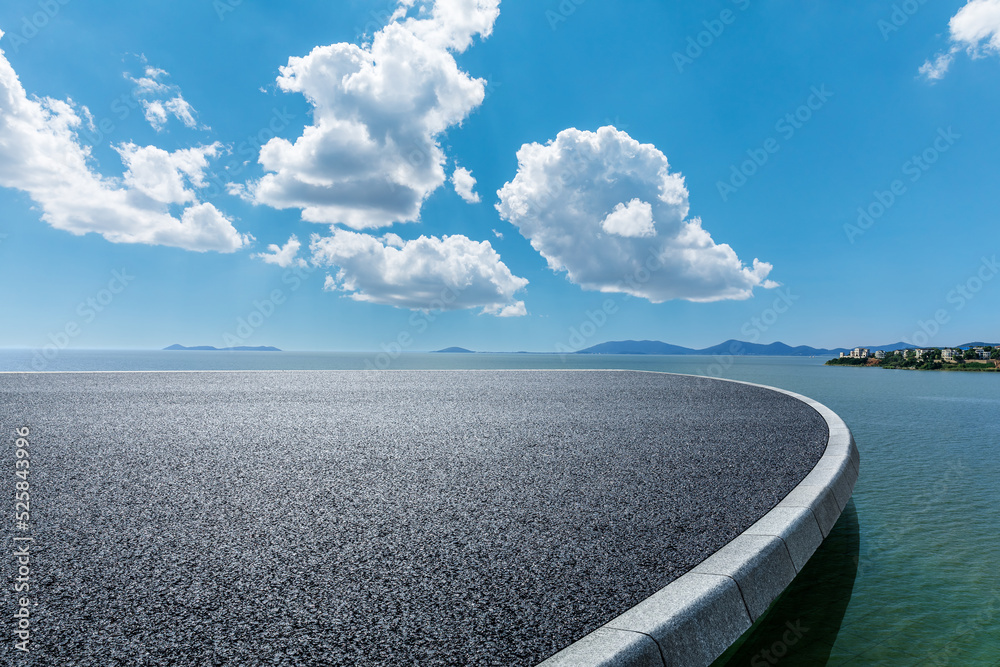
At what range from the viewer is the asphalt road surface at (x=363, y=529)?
2748mm

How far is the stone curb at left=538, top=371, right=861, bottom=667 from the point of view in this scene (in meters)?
2.63

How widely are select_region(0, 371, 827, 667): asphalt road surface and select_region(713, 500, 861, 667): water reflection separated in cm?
89

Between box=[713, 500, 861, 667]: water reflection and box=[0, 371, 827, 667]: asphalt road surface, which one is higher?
box=[0, 371, 827, 667]: asphalt road surface

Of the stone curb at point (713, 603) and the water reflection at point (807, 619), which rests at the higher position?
the stone curb at point (713, 603)

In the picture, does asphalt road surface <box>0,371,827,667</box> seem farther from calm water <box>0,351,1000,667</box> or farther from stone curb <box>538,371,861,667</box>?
calm water <box>0,351,1000,667</box>

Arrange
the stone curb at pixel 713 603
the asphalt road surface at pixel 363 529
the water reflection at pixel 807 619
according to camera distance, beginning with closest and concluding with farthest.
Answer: the stone curb at pixel 713 603, the asphalt road surface at pixel 363 529, the water reflection at pixel 807 619

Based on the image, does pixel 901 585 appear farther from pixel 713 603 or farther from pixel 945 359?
pixel 945 359

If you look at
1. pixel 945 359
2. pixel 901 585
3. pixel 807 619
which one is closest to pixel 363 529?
pixel 807 619

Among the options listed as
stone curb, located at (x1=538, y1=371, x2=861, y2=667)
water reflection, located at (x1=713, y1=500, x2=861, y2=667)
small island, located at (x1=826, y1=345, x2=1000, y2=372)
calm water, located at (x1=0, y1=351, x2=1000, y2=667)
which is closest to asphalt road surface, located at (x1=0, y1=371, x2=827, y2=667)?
stone curb, located at (x1=538, y1=371, x2=861, y2=667)

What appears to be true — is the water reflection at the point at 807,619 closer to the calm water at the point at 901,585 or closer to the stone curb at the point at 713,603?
the calm water at the point at 901,585

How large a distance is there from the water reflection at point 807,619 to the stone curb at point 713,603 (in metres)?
0.63

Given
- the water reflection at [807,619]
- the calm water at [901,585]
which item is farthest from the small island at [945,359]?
the water reflection at [807,619]

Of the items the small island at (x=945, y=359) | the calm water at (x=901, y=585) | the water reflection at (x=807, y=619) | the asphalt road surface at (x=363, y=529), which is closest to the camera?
the asphalt road surface at (x=363, y=529)

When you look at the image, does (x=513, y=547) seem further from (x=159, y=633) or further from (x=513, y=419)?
(x=513, y=419)
